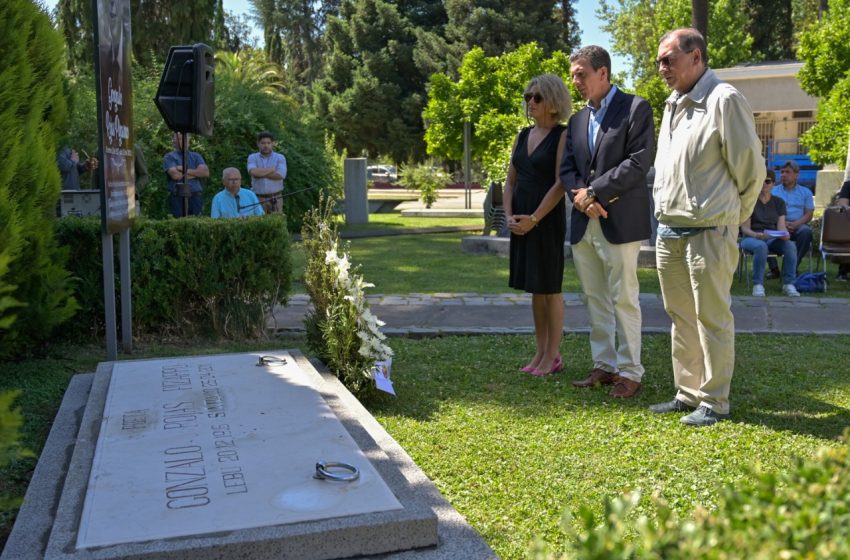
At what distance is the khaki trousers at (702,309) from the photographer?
482cm

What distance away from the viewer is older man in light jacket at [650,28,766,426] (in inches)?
185

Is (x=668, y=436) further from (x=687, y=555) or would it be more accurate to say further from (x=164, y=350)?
(x=164, y=350)

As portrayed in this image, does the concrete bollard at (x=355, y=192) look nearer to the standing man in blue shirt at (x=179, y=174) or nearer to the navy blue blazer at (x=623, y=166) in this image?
the standing man in blue shirt at (x=179, y=174)

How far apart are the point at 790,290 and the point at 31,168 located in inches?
303

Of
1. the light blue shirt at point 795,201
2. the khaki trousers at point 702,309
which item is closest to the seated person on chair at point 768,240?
the light blue shirt at point 795,201

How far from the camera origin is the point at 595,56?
5543 mm

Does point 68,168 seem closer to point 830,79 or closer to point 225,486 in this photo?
point 225,486

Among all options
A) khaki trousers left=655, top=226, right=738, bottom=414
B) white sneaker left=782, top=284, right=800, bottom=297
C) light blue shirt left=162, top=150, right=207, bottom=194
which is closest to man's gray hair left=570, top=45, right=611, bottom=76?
khaki trousers left=655, top=226, right=738, bottom=414

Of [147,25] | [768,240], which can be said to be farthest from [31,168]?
[147,25]

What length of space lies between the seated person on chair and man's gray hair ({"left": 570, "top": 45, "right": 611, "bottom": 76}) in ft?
16.0

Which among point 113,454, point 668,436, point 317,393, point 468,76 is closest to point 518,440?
point 668,436

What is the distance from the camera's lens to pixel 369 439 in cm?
425

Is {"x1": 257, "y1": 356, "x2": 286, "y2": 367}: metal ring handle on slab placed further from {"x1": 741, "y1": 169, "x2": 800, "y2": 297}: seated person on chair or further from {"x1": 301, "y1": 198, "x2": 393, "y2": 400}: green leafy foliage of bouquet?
{"x1": 741, "y1": 169, "x2": 800, "y2": 297}: seated person on chair

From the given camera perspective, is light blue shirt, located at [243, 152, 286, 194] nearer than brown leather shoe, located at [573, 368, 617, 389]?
No
